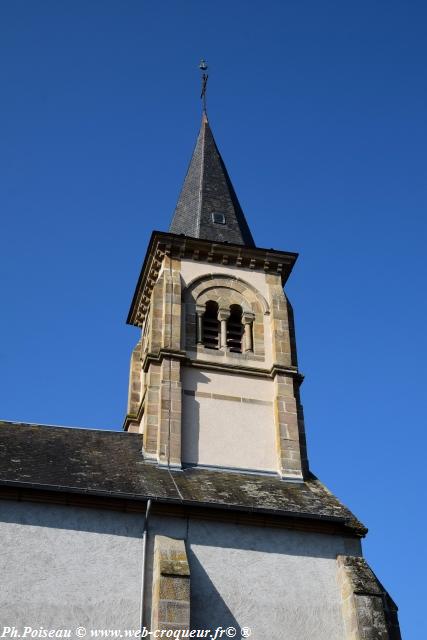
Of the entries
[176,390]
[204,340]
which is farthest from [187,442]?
[204,340]

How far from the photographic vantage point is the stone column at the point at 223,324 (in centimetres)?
2045

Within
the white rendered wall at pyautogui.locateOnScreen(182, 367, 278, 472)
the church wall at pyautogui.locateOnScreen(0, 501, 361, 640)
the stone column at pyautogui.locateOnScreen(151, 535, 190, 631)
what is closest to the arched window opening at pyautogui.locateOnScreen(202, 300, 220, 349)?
the white rendered wall at pyautogui.locateOnScreen(182, 367, 278, 472)

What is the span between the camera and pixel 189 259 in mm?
21500

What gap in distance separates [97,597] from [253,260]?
9.69 meters

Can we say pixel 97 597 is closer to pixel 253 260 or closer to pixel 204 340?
pixel 204 340

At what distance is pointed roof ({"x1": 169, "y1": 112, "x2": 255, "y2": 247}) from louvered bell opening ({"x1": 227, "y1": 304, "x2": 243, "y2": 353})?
2.13 meters

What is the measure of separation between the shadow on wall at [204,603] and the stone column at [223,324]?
5922 mm

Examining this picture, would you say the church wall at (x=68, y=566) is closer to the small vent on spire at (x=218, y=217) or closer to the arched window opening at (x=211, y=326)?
the arched window opening at (x=211, y=326)

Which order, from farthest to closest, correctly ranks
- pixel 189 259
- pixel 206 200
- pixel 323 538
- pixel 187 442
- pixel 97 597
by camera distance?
pixel 206 200 < pixel 189 259 < pixel 187 442 < pixel 323 538 < pixel 97 597

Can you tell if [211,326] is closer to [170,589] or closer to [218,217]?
[218,217]

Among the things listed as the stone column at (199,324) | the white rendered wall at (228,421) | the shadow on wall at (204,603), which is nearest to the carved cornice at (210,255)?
the stone column at (199,324)

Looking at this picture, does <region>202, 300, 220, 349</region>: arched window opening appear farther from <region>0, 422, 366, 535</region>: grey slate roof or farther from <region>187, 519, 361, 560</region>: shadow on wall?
<region>187, 519, 361, 560</region>: shadow on wall

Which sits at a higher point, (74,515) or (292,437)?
(292,437)

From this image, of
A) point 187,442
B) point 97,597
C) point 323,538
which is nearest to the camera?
point 97,597
